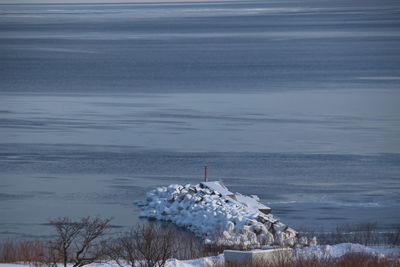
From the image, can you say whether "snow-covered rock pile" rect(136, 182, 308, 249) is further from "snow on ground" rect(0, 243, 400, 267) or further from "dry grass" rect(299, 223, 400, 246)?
"snow on ground" rect(0, 243, 400, 267)

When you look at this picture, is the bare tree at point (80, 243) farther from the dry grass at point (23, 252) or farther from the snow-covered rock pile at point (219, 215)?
the snow-covered rock pile at point (219, 215)

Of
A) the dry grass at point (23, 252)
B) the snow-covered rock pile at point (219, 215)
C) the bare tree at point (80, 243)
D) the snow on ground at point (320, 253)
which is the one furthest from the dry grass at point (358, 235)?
the dry grass at point (23, 252)

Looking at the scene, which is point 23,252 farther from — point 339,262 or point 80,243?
point 339,262

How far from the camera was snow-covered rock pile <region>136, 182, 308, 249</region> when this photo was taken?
20922 mm

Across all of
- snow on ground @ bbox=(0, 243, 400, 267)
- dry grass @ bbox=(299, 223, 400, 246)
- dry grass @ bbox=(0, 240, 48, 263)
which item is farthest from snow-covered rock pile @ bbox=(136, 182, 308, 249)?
dry grass @ bbox=(0, 240, 48, 263)

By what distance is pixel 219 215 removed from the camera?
882 inches

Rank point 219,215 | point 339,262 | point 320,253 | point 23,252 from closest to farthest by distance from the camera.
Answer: point 339,262, point 320,253, point 23,252, point 219,215

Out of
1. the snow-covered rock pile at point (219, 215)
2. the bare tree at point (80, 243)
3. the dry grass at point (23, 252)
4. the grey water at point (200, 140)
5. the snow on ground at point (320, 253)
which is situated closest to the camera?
the bare tree at point (80, 243)

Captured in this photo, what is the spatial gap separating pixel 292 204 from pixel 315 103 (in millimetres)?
21609

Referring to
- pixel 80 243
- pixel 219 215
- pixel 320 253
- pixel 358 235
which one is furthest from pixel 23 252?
pixel 358 235

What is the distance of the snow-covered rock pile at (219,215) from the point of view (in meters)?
20.9

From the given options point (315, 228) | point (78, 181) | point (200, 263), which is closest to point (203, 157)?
point (78, 181)

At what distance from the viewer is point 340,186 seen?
86.6ft

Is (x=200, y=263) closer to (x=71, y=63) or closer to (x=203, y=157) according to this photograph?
(x=203, y=157)
